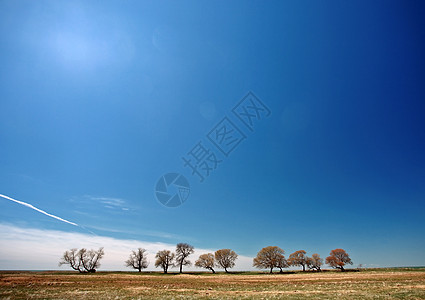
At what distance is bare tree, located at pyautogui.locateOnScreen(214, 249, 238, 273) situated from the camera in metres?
92.4

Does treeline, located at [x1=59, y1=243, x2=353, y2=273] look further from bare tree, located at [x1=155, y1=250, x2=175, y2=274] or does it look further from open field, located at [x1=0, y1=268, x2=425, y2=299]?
open field, located at [x1=0, y1=268, x2=425, y2=299]

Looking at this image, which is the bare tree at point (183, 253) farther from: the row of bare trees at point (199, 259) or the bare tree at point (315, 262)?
the bare tree at point (315, 262)

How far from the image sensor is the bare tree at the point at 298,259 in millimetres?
93625

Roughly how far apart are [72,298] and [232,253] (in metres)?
86.9

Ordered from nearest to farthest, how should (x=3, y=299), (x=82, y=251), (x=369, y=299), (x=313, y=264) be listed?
(x=369, y=299), (x=3, y=299), (x=82, y=251), (x=313, y=264)

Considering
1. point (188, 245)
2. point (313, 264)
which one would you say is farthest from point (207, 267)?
point (313, 264)

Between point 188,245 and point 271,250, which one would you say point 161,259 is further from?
point 271,250

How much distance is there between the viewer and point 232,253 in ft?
310

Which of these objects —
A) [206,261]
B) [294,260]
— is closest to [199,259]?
[206,261]

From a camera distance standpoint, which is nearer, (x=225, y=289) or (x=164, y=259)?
(x=225, y=289)

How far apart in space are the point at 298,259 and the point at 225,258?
3605cm

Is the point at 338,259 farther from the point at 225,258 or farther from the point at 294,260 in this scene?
the point at 225,258

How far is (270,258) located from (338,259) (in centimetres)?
3029

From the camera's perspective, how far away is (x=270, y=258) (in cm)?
8831
